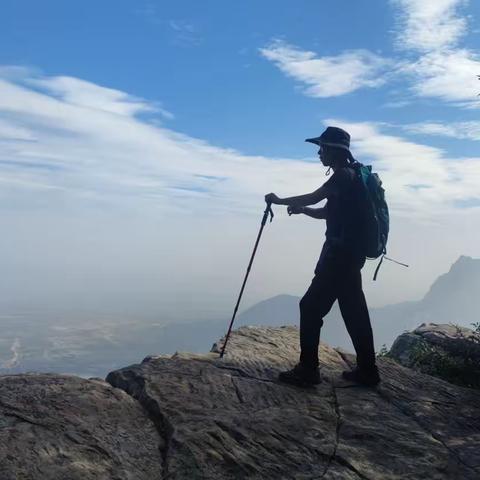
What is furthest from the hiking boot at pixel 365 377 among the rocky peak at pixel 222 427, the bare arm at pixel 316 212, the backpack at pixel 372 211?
the bare arm at pixel 316 212

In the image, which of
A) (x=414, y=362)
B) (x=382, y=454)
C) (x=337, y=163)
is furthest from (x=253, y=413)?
(x=414, y=362)

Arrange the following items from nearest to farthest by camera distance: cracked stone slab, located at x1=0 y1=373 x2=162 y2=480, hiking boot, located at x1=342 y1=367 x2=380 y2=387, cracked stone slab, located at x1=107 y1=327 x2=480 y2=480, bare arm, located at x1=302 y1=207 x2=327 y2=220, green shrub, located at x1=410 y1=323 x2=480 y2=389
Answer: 1. cracked stone slab, located at x1=0 y1=373 x2=162 y2=480
2. cracked stone slab, located at x1=107 y1=327 x2=480 y2=480
3. hiking boot, located at x1=342 y1=367 x2=380 y2=387
4. bare arm, located at x1=302 y1=207 x2=327 y2=220
5. green shrub, located at x1=410 y1=323 x2=480 y2=389

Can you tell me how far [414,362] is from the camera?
13461mm

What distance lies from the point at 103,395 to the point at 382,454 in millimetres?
3912

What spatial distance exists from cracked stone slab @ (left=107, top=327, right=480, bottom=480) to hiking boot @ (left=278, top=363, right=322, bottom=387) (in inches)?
6.0

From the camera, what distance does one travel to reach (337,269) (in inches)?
333

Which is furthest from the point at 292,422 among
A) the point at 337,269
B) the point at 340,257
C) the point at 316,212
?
the point at 316,212

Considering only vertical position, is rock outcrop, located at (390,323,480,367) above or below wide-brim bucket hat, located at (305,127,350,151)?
below

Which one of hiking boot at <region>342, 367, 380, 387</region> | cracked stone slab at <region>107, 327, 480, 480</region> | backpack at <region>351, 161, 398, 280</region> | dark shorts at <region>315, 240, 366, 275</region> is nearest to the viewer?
cracked stone slab at <region>107, 327, 480, 480</region>

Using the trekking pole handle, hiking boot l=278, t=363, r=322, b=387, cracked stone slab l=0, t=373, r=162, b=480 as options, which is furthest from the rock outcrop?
cracked stone slab l=0, t=373, r=162, b=480

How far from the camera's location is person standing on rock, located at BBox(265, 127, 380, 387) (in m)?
8.21

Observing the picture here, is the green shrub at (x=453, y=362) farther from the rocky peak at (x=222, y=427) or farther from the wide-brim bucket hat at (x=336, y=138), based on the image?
the wide-brim bucket hat at (x=336, y=138)

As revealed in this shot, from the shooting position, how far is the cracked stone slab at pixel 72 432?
537 centimetres

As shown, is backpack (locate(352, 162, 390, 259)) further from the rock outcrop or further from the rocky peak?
the rock outcrop
